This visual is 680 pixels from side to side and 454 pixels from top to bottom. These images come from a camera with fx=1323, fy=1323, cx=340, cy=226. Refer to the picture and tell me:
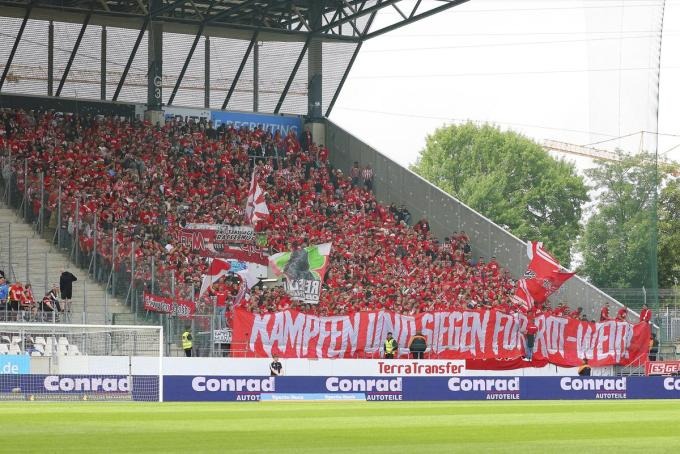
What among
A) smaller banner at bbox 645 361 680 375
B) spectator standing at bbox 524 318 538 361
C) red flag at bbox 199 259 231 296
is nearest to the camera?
red flag at bbox 199 259 231 296

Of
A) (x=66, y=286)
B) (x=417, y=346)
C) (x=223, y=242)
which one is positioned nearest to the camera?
(x=66, y=286)

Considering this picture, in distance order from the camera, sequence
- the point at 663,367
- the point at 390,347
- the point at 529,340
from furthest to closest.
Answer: the point at 529,340 < the point at 663,367 < the point at 390,347

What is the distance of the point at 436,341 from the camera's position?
42094mm

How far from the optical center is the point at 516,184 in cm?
10662

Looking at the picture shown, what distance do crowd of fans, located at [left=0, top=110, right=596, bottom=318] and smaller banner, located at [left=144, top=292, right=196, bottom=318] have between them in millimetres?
400

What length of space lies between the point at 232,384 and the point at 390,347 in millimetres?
7810

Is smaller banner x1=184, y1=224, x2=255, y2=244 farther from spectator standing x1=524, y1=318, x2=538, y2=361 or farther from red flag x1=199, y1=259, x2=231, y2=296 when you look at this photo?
spectator standing x1=524, y1=318, x2=538, y2=361

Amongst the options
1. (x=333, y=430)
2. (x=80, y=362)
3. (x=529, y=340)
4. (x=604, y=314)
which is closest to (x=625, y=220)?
(x=529, y=340)

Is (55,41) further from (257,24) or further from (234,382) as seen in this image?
(234,382)

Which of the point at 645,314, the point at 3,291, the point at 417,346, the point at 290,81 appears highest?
the point at 290,81

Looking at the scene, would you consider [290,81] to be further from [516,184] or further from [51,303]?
→ [516,184]

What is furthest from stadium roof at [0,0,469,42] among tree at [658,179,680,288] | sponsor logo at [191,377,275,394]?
tree at [658,179,680,288]

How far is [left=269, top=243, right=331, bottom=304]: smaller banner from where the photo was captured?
43312 mm

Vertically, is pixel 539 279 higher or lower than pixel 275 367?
higher
